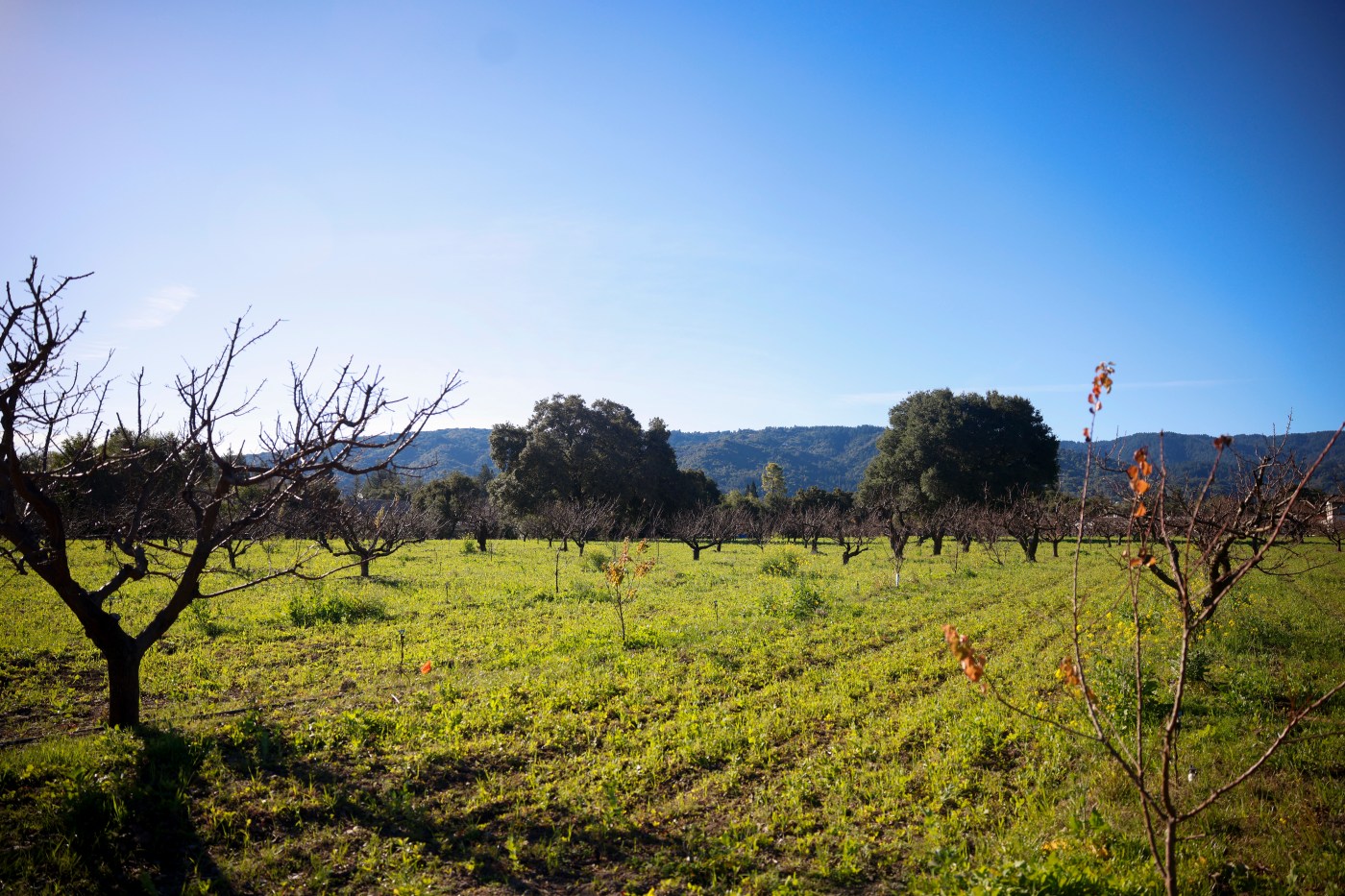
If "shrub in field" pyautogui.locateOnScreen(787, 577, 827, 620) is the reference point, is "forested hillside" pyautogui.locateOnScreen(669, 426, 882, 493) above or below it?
above

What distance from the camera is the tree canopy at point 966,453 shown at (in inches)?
1779

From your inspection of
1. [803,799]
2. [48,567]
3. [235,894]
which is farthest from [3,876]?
[803,799]

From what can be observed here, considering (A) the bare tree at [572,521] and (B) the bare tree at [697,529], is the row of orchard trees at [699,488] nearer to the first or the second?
(B) the bare tree at [697,529]

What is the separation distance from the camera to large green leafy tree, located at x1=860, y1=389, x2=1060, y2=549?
45125 mm

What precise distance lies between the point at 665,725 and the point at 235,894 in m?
4.42

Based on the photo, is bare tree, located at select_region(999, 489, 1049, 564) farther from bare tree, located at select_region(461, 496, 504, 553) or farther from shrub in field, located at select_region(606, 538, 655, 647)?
bare tree, located at select_region(461, 496, 504, 553)

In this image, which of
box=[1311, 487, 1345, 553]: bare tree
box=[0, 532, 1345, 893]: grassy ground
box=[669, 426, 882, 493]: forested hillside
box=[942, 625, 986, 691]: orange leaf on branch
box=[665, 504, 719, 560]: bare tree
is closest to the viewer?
box=[942, 625, 986, 691]: orange leaf on branch

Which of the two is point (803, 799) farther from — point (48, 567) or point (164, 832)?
point (48, 567)

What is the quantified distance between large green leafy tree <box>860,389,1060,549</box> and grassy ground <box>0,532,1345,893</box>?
3337 cm

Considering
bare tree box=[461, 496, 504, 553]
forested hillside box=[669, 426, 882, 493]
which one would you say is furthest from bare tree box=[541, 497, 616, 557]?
forested hillside box=[669, 426, 882, 493]

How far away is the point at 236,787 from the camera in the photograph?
18.7 feet

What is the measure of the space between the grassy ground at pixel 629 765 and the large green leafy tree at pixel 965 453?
33374mm

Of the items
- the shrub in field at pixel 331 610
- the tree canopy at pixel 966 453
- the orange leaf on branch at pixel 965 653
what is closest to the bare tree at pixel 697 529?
the tree canopy at pixel 966 453

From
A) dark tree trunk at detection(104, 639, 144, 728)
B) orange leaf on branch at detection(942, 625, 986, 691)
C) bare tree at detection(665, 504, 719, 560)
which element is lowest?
bare tree at detection(665, 504, 719, 560)
